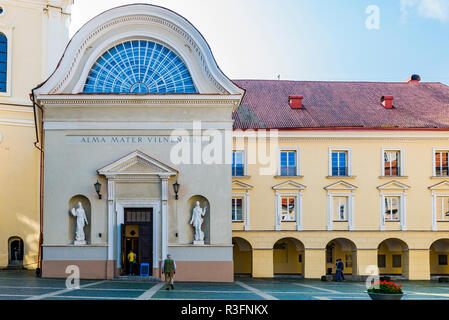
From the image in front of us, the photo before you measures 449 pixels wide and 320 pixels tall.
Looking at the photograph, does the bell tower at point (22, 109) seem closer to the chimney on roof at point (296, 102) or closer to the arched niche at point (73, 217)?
the arched niche at point (73, 217)

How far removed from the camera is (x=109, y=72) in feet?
82.3

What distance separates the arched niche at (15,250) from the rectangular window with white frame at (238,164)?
14594 mm

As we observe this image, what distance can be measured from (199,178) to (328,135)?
37.2 feet


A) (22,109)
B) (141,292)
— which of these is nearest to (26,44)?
(22,109)

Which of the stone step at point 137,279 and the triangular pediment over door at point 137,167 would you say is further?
the triangular pediment over door at point 137,167

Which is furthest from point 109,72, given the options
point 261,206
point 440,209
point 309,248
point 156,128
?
point 440,209

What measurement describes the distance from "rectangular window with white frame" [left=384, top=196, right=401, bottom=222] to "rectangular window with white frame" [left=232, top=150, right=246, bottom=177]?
904 cm

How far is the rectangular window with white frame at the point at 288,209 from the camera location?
106 ft

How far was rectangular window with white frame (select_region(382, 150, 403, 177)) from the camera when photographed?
108 feet

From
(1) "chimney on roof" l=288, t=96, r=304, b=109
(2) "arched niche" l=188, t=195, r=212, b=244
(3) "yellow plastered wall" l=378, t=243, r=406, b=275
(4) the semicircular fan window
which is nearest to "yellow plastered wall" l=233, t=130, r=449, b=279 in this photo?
(3) "yellow plastered wall" l=378, t=243, r=406, b=275

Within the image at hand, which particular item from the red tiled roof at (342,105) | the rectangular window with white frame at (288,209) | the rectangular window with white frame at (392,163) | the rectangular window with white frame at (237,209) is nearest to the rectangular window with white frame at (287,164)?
the rectangular window with white frame at (288,209)

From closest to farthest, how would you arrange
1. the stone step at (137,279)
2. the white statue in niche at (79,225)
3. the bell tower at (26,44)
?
the stone step at (137,279)
the white statue in niche at (79,225)
the bell tower at (26,44)

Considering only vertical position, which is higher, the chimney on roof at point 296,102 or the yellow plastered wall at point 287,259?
the chimney on roof at point 296,102
